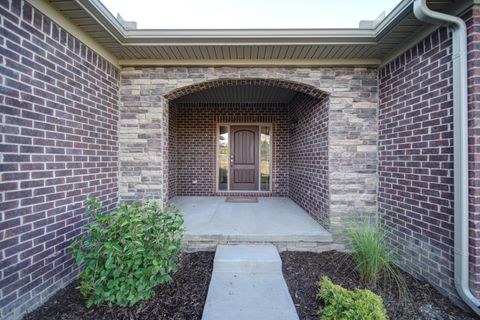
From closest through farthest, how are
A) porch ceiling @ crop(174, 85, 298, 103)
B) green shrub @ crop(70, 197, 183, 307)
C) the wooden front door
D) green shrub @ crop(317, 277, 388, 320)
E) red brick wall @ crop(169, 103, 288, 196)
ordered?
green shrub @ crop(317, 277, 388, 320) < green shrub @ crop(70, 197, 183, 307) < porch ceiling @ crop(174, 85, 298, 103) < red brick wall @ crop(169, 103, 288, 196) < the wooden front door

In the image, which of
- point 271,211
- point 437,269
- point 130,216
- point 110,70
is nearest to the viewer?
point 130,216

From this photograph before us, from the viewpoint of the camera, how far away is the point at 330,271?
2.45 m

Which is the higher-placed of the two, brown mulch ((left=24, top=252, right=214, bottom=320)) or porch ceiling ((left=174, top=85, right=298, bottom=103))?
porch ceiling ((left=174, top=85, right=298, bottom=103))

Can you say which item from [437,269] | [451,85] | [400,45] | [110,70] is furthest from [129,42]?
[437,269]

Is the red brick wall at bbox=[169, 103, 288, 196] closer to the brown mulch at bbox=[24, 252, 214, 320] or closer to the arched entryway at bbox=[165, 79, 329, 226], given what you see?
the arched entryway at bbox=[165, 79, 329, 226]

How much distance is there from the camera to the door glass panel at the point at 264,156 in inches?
A: 228

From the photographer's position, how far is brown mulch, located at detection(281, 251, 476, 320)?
6.09ft

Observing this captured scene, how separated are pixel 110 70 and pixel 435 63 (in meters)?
3.67

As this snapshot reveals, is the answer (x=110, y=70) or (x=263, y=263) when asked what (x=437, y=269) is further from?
(x=110, y=70)

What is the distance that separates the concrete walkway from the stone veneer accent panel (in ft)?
3.84

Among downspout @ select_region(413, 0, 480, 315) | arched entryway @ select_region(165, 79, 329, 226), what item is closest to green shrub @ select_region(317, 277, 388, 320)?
downspout @ select_region(413, 0, 480, 315)

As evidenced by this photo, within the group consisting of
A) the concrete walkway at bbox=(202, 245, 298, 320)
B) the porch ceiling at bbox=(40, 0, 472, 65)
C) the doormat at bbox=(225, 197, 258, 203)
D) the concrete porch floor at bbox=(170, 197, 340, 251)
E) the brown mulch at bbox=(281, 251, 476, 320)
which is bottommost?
the brown mulch at bbox=(281, 251, 476, 320)

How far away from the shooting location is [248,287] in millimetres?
2127

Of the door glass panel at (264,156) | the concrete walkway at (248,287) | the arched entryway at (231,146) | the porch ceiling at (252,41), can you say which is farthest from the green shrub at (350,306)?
the door glass panel at (264,156)
